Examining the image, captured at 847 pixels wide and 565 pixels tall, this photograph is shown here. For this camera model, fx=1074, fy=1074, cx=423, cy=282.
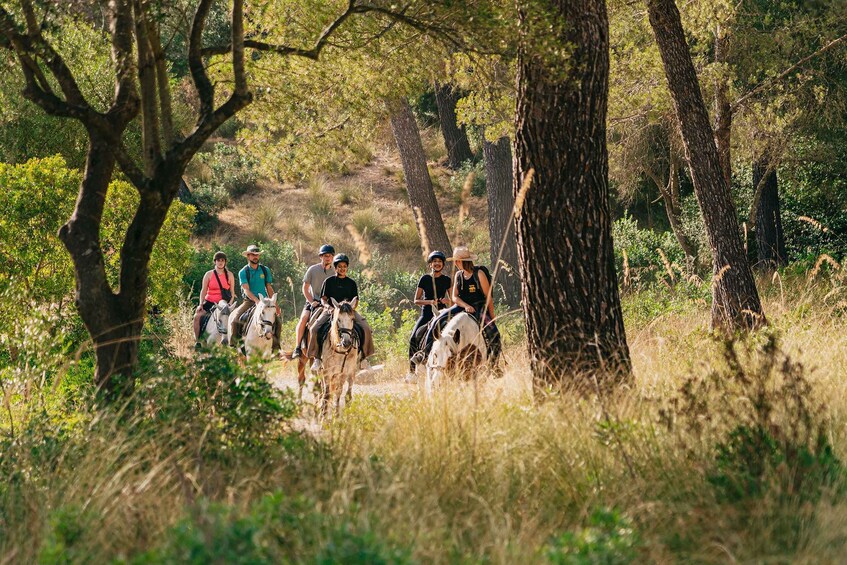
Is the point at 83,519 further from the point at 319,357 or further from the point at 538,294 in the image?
the point at 319,357

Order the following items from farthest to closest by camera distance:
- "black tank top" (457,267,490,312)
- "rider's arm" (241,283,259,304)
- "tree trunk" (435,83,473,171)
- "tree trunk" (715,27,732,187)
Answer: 1. "tree trunk" (435,83,473,171)
2. "tree trunk" (715,27,732,187)
3. "rider's arm" (241,283,259,304)
4. "black tank top" (457,267,490,312)

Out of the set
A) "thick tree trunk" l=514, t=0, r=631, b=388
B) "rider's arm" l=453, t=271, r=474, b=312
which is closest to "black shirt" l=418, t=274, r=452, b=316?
"rider's arm" l=453, t=271, r=474, b=312

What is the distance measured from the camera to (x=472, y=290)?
12.9 meters

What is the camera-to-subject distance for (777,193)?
2544 cm

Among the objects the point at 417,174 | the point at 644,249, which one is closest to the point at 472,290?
the point at 417,174

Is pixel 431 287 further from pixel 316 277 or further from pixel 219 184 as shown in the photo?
pixel 219 184

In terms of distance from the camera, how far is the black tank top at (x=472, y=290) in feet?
42.1

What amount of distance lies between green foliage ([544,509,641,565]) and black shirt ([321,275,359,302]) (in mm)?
8357

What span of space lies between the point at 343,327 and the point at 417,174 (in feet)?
32.9

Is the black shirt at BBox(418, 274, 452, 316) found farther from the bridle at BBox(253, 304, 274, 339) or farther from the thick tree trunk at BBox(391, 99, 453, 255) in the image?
the thick tree trunk at BBox(391, 99, 453, 255)

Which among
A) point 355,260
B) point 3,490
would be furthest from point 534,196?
point 355,260

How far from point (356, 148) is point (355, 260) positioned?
660 inches

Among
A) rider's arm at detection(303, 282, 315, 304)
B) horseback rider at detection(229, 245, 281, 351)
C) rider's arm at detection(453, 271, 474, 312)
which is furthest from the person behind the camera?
horseback rider at detection(229, 245, 281, 351)

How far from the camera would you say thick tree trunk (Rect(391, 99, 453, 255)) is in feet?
72.9
